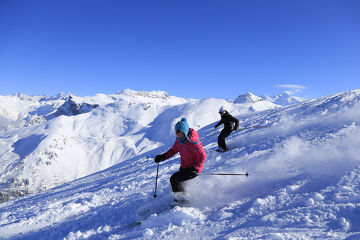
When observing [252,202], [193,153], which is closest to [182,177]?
[193,153]

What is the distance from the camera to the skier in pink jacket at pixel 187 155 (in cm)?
564

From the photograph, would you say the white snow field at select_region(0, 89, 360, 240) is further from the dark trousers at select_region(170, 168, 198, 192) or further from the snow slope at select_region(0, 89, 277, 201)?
the snow slope at select_region(0, 89, 277, 201)

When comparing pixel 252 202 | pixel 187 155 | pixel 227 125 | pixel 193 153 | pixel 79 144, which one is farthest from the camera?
pixel 79 144

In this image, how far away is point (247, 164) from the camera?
25.8 ft

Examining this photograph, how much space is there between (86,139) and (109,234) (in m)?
152

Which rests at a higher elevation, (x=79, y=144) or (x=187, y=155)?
(x=79, y=144)

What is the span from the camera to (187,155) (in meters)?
5.95

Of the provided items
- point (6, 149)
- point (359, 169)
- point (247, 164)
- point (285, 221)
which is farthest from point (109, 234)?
point (6, 149)

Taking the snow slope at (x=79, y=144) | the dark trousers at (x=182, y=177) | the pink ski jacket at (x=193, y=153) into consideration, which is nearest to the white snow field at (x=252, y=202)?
the dark trousers at (x=182, y=177)

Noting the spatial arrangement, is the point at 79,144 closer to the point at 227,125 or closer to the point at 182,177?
the point at 227,125

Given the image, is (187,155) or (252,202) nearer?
(252,202)

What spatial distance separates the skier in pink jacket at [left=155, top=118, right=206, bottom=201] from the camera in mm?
5645

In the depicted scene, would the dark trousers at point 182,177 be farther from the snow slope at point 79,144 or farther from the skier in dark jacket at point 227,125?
the snow slope at point 79,144

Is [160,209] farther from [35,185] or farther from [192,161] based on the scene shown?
[35,185]
